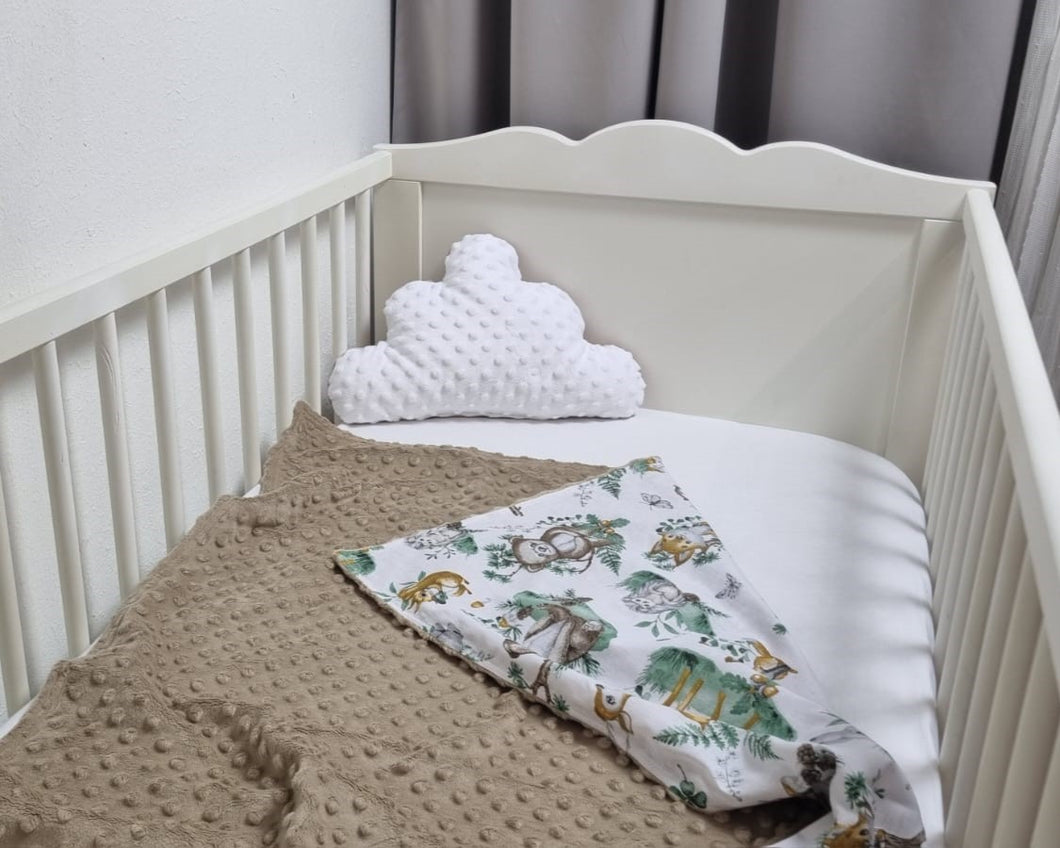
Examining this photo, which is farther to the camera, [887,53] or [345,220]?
[345,220]

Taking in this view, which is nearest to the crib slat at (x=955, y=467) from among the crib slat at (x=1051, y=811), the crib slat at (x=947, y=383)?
the crib slat at (x=947, y=383)

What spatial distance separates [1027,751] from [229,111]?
3.28 ft

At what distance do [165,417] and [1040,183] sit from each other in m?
0.99

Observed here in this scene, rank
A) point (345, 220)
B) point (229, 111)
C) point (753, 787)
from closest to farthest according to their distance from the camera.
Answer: point (753, 787)
point (229, 111)
point (345, 220)

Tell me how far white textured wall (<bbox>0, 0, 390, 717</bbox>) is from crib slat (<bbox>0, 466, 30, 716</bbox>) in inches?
1.3

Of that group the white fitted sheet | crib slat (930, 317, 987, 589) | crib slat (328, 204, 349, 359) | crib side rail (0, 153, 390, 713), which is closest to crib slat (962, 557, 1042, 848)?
the white fitted sheet

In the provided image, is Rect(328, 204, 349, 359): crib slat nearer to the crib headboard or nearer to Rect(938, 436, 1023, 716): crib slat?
the crib headboard

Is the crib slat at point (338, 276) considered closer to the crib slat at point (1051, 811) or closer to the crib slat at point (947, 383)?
the crib slat at point (947, 383)

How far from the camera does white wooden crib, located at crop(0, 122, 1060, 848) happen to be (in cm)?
91

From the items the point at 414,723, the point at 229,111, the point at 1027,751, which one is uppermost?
the point at 229,111

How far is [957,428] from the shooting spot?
108 centimetres

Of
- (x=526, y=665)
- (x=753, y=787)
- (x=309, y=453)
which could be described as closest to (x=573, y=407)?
(x=309, y=453)

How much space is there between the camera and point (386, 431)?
1.39m

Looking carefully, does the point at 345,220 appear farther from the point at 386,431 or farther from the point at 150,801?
the point at 150,801
